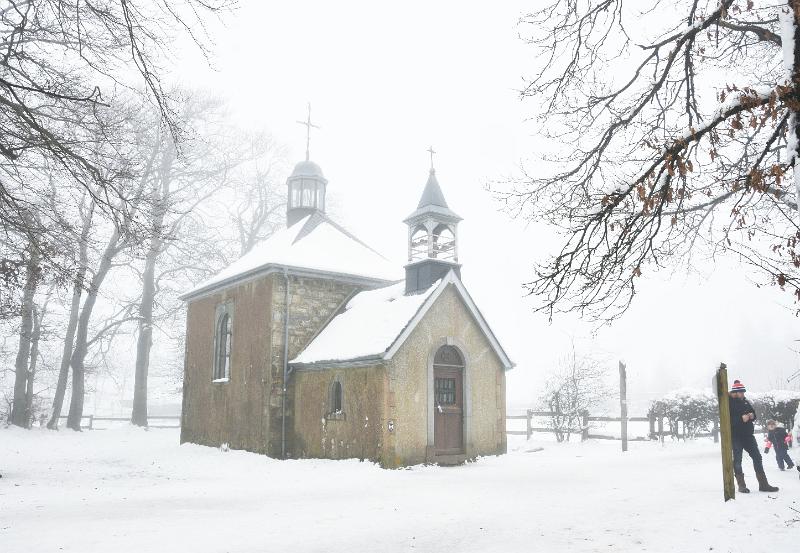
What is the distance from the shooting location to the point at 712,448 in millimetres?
18031

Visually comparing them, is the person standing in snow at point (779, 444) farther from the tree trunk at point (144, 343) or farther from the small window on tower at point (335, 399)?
the tree trunk at point (144, 343)

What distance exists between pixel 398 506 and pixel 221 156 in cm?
2529

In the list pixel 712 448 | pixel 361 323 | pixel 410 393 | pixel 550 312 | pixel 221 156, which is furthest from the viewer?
pixel 221 156

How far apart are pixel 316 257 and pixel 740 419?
1205 cm

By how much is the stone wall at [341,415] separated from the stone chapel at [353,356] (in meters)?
0.04

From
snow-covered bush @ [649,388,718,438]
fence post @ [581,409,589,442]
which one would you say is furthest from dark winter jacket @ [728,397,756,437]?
fence post @ [581,409,589,442]

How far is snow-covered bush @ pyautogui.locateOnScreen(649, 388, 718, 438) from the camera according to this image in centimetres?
2072

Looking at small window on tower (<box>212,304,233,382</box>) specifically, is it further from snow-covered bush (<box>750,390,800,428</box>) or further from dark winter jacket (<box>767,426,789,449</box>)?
snow-covered bush (<box>750,390,800,428</box>)

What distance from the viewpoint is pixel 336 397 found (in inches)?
636

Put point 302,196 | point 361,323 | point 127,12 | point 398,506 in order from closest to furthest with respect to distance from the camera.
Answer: point 127,12 < point 398,506 < point 361,323 < point 302,196

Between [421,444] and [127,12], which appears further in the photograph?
[421,444]

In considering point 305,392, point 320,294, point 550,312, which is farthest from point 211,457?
point 550,312

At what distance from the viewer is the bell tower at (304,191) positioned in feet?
75.0

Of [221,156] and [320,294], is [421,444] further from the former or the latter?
[221,156]
